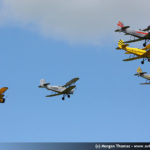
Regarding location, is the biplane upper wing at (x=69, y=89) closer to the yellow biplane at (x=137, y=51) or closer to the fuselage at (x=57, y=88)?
the fuselage at (x=57, y=88)

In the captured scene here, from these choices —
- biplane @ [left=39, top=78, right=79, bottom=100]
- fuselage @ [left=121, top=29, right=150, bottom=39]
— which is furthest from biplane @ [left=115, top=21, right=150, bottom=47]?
biplane @ [left=39, top=78, right=79, bottom=100]

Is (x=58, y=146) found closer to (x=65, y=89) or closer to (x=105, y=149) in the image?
(x=105, y=149)

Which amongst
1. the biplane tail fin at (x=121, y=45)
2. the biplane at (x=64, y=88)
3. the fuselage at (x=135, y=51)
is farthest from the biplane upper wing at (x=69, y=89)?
the fuselage at (x=135, y=51)

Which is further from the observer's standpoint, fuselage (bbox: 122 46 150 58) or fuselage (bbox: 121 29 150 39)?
fuselage (bbox: 122 46 150 58)

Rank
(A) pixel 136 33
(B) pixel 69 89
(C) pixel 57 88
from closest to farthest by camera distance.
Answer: (A) pixel 136 33 → (B) pixel 69 89 → (C) pixel 57 88

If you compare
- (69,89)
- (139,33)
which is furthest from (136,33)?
(69,89)

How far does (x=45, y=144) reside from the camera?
220 ft

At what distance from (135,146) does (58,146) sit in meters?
11.7

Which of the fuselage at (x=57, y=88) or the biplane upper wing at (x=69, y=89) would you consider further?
the fuselage at (x=57, y=88)

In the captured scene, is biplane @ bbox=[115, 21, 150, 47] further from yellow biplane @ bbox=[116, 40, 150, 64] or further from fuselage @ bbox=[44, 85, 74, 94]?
fuselage @ bbox=[44, 85, 74, 94]

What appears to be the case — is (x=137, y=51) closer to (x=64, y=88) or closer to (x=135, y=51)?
(x=135, y=51)

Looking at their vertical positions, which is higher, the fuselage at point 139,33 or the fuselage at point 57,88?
the fuselage at point 139,33

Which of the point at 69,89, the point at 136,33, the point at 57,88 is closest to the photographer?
the point at 136,33

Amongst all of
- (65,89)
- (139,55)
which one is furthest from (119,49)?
(65,89)
